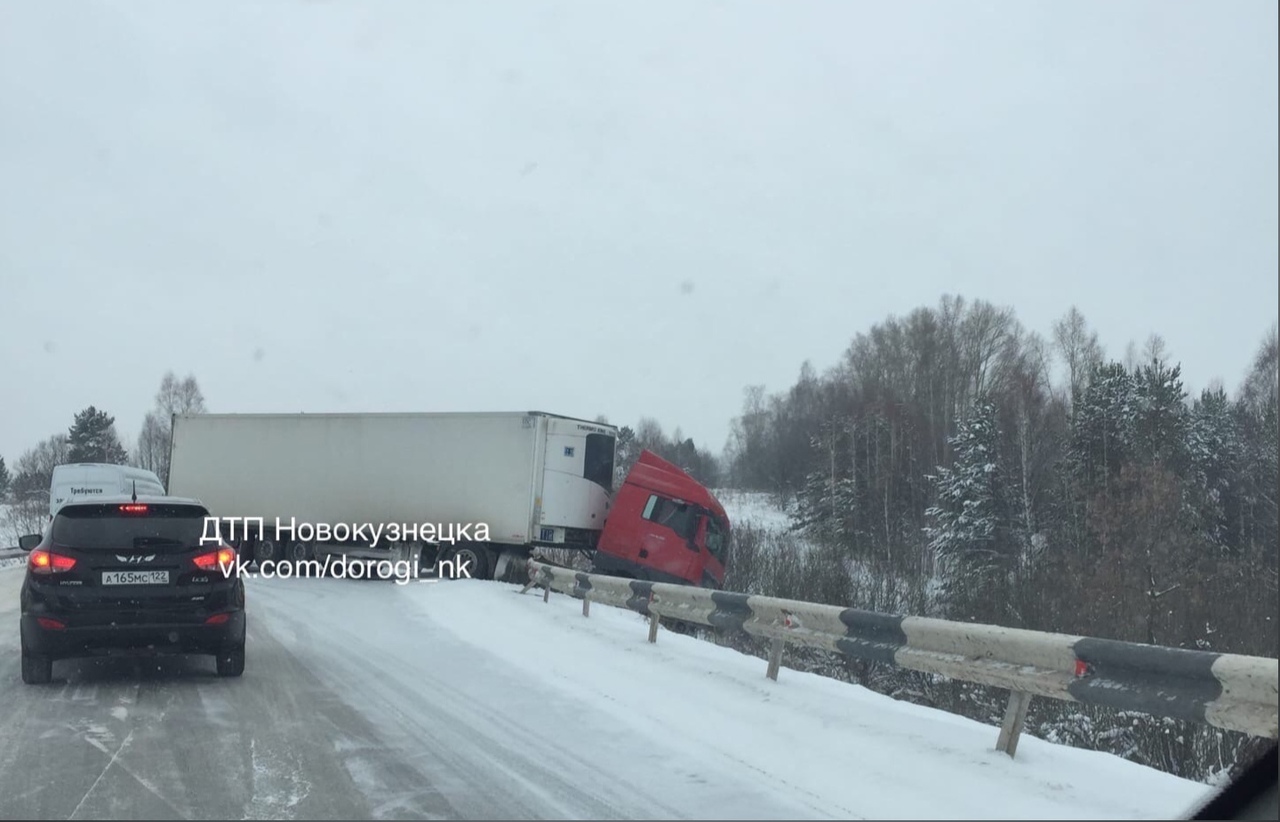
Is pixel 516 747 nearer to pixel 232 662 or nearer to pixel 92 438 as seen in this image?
pixel 232 662

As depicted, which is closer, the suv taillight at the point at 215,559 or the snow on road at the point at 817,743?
the snow on road at the point at 817,743

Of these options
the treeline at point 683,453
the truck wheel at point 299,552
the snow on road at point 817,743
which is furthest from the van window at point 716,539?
the treeline at point 683,453

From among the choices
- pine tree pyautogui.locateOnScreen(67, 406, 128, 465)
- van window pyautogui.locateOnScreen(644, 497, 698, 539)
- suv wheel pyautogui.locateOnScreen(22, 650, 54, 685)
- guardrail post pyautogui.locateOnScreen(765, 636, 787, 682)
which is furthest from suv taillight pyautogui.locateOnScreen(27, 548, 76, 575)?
pine tree pyautogui.locateOnScreen(67, 406, 128, 465)

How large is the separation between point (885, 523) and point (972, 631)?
162 feet

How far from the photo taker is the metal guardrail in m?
5.40

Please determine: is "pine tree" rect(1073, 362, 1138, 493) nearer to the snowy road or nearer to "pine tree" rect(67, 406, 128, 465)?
the snowy road

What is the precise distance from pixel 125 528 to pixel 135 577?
1.39ft

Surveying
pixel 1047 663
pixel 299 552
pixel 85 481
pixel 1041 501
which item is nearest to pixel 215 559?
Answer: pixel 1047 663

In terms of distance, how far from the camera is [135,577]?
9.30 metres

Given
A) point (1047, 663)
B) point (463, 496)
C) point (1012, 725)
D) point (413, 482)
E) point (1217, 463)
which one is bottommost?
point (1012, 725)

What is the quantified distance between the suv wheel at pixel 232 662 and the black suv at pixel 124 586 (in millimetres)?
211

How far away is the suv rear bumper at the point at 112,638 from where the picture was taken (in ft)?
29.9

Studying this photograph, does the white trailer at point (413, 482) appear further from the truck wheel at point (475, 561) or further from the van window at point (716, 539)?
the van window at point (716, 539)

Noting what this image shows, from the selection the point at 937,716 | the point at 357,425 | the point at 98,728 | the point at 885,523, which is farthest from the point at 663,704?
the point at 885,523
